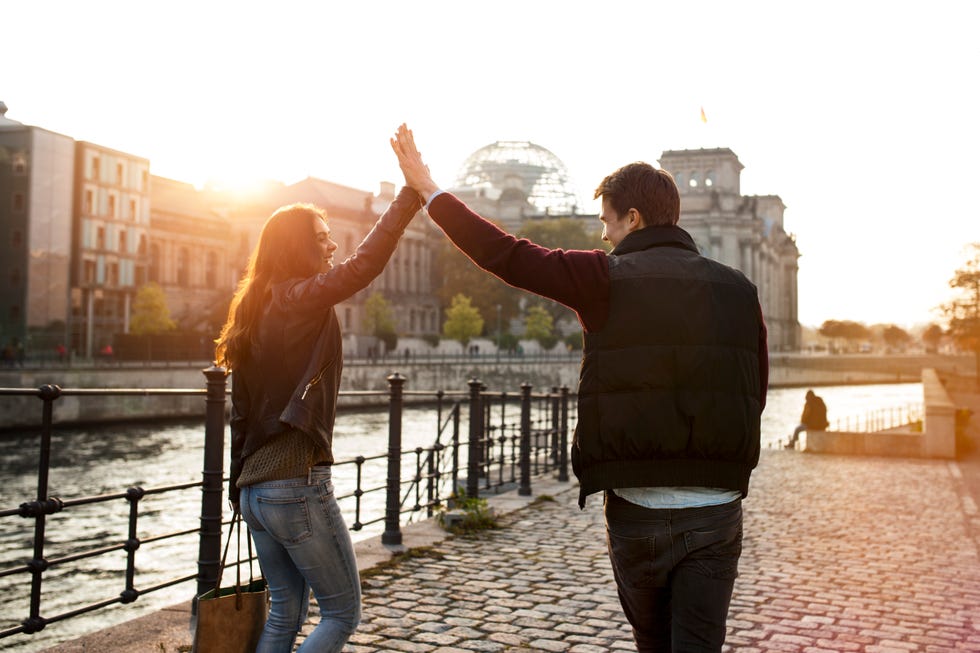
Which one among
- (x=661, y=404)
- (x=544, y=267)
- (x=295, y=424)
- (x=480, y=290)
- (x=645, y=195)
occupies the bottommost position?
(x=295, y=424)

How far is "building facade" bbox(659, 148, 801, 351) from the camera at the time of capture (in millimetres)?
111188

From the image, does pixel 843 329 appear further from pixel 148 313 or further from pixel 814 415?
pixel 814 415

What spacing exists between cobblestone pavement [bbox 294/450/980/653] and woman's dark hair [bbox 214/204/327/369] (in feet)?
8.36

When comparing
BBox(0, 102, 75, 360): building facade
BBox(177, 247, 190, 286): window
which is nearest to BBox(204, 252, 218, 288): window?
BBox(177, 247, 190, 286): window

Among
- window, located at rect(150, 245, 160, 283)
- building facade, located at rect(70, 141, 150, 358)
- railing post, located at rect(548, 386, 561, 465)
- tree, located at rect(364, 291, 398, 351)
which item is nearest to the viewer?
railing post, located at rect(548, 386, 561, 465)

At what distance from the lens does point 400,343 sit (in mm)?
78375

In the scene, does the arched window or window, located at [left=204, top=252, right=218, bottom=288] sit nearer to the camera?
the arched window

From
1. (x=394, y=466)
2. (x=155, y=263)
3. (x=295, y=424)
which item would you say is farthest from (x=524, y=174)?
(x=295, y=424)

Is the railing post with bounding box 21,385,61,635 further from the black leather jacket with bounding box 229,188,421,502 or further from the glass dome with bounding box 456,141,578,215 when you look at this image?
the glass dome with bounding box 456,141,578,215

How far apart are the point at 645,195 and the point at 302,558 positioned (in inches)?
64.9

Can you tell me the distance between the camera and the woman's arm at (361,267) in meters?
3.27

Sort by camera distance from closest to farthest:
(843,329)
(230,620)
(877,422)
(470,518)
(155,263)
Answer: (230,620) < (470,518) < (877,422) < (155,263) < (843,329)

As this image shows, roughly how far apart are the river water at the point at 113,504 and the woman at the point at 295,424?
571cm

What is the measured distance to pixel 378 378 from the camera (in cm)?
5516
